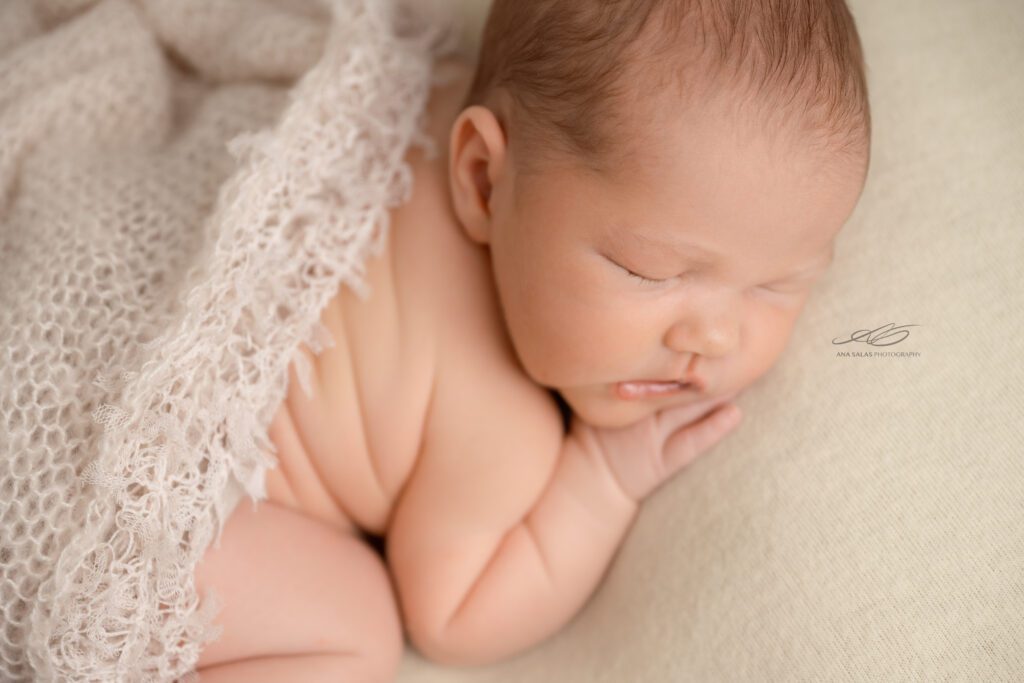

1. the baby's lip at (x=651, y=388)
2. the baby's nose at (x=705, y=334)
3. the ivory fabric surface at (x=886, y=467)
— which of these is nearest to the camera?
the ivory fabric surface at (x=886, y=467)

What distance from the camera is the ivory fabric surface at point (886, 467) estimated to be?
109cm

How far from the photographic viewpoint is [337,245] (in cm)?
137

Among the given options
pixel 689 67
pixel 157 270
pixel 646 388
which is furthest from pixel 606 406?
pixel 157 270

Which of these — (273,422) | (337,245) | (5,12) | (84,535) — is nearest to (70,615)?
(84,535)

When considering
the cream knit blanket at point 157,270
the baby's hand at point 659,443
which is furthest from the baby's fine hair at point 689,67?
the baby's hand at point 659,443

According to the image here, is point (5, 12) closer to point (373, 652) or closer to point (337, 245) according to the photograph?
point (337, 245)

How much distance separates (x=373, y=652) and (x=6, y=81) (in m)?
1.06

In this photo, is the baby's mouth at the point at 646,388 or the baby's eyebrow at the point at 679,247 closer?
the baby's eyebrow at the point at 679,247

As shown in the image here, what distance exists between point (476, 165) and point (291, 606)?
68 centimetres

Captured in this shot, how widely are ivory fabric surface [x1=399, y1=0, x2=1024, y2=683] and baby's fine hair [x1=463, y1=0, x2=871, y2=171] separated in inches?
8.8

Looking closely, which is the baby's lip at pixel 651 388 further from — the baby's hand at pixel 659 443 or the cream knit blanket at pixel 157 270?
the cream knit blanket at pixel 157 270

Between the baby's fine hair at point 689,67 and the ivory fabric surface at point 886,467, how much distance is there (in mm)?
223

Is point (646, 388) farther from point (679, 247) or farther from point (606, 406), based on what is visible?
point (679, 247)
